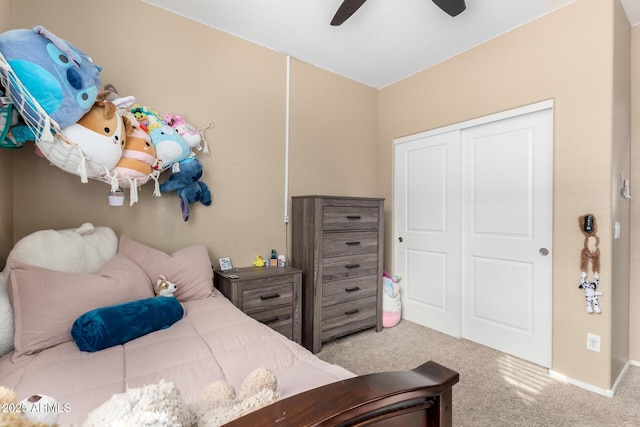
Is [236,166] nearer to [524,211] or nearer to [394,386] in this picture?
[394,386]

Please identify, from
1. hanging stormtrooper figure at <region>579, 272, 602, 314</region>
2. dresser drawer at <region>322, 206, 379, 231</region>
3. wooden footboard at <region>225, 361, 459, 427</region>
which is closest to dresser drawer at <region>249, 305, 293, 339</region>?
dresser drawer at <region>322, 206, 379, 231</region>

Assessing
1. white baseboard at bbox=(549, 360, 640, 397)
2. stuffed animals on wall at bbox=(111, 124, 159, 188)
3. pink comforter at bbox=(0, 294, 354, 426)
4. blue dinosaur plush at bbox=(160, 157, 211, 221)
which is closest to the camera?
pink comforter at bbox=(0, 294, 354, 426)

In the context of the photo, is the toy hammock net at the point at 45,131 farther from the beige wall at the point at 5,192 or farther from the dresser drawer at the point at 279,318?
the dresser drawer at the point at 279,318

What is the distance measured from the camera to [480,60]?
106 inches

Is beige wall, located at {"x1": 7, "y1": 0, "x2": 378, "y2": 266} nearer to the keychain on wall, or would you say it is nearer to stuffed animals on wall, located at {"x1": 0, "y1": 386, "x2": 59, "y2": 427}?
stuffed animals on wall, located at {"x1": 0, "y1": 386, "x2": 59, "y2": 427}

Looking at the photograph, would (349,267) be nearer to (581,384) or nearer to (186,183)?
(186,183)

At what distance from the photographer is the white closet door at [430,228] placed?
2887 mm

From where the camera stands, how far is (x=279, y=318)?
2.36m

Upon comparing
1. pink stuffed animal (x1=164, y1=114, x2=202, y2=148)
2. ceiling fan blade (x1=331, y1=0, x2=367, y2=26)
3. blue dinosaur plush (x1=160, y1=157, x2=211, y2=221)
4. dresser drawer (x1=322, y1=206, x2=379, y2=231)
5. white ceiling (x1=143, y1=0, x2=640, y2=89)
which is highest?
white ceiling (x1=143, y1=0, x2=640, y2=89)

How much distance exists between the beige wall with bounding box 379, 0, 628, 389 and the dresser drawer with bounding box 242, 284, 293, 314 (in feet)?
6.60

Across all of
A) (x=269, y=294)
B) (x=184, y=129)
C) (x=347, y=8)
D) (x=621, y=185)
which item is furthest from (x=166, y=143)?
(x=621, y=185)

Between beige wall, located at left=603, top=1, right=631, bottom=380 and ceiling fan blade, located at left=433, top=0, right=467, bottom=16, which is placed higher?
ceiling fan blade, located at left=433, top=0, right=467, bottom=16

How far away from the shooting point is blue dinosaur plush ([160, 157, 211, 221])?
209cm

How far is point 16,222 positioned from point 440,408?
237cm
